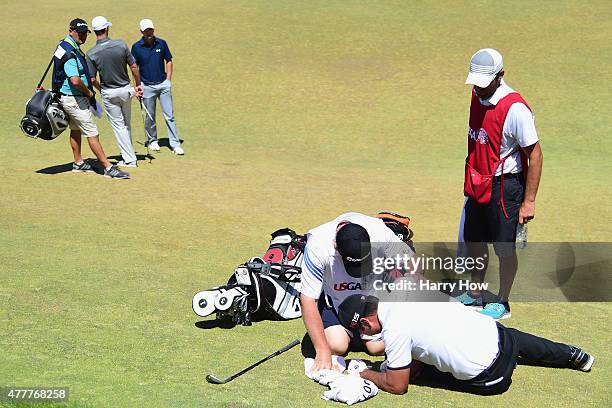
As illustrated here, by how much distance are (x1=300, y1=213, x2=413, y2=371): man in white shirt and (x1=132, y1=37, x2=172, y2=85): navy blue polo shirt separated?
888cm

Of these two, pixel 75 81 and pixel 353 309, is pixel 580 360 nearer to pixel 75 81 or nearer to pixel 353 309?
pixel 353 309

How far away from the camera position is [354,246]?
655 cm

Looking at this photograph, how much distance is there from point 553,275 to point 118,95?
24.4 feet

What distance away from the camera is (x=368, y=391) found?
6.41 metres

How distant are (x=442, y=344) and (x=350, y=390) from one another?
0.75 m

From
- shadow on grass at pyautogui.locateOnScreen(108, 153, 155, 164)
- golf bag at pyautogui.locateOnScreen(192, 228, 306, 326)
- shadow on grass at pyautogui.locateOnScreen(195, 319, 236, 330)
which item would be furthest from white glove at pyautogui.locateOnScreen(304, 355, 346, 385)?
shadow on grass at pyautogui.locateOnScreen(108, 153, 155, 164)

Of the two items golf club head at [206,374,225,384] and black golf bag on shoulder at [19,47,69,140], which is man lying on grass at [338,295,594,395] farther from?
black golf bag on shoulder at [19,47,69,140]

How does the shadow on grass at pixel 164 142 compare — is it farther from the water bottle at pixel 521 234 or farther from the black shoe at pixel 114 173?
the water bottle at pixel 521 234

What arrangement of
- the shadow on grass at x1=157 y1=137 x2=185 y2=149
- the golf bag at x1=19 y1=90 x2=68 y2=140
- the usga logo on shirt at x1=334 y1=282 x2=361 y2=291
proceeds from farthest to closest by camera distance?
the shadow on grass at x1=157 y1=137 x2=185 y2=149 → the golf bag at x1=19 y1=90 x2=68 y2=140 → the usga logo on shirt at x1=334 y1=282 x2=361 y2=291

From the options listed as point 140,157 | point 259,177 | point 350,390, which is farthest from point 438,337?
point 140,157

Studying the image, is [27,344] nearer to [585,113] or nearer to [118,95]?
[118,95]

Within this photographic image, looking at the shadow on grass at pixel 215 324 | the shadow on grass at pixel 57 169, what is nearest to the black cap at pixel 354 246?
the shadow on grass at pixel 215 324

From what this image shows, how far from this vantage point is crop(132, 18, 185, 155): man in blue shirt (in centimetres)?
1518

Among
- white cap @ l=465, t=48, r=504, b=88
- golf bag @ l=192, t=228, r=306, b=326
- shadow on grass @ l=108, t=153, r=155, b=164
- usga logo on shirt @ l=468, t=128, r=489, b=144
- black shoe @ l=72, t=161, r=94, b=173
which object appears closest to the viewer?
golf bag @ l=192, t=228, r=306, b=326
